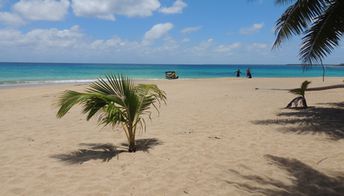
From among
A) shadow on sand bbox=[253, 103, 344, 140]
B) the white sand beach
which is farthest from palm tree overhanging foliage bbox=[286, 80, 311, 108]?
the white sand beach

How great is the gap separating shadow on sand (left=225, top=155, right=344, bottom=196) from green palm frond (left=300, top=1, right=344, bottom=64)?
13.8 feet

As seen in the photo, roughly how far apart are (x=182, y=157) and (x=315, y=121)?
4384 millimetres

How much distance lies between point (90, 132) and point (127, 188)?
12.7 feet

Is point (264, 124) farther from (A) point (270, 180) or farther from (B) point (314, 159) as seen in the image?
(A) point (270, 180)

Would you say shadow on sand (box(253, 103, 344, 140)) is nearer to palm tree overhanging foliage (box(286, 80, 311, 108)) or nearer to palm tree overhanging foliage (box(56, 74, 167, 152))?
palm tree overhanging foliage (box(286, 80, 311, 108))

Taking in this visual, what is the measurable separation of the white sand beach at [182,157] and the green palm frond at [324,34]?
1.61 metres

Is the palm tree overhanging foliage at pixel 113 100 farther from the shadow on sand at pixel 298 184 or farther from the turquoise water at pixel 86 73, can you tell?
the turquoise water at pixel 86 73

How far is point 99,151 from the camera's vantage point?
250 inches

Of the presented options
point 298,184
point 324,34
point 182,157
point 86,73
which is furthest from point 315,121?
point 86,73

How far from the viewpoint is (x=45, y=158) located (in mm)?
5863

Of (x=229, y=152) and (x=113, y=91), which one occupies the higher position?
(x=113, y=91)

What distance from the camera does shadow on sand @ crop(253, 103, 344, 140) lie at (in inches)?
304

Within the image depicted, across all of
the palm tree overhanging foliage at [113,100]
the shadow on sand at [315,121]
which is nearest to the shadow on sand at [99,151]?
the palm tree overhanging foliage at [113,100]

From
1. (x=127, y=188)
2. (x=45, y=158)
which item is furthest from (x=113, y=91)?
(x=127, y=188)
